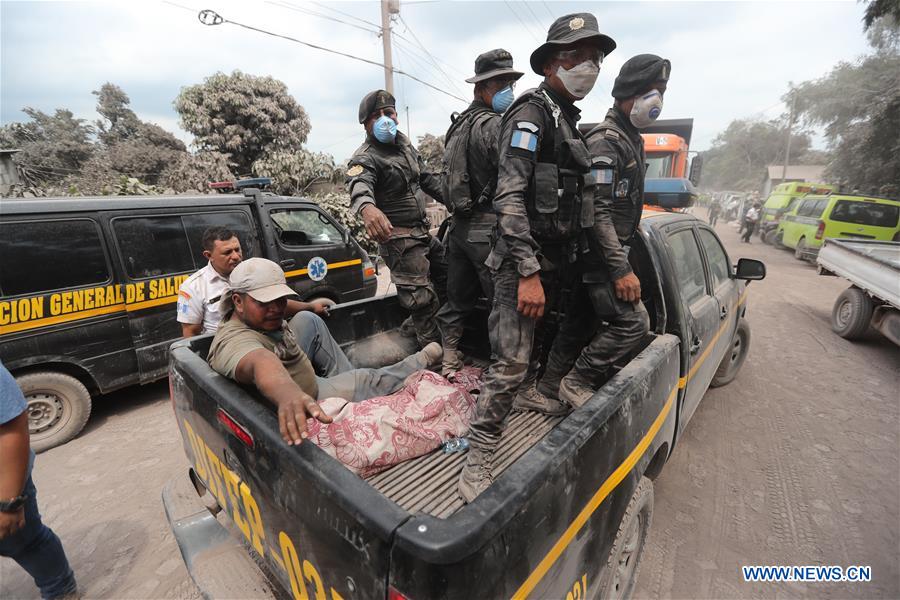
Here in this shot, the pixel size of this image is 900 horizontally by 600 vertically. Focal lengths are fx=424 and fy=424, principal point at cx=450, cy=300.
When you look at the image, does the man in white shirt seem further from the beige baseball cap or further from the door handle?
the door handle

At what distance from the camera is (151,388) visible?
4.32 m

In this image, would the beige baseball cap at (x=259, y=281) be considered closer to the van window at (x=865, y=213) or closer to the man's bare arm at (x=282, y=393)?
the man's bare arm at (x=282, y=393)

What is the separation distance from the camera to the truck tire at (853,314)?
516cm

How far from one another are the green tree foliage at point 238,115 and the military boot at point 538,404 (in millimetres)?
14888

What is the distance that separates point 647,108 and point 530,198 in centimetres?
98

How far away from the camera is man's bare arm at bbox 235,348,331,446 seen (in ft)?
3.98

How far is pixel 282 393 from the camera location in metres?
1.33

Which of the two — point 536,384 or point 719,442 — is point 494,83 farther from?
point 719,442

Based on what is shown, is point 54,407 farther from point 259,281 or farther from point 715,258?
point 715,258

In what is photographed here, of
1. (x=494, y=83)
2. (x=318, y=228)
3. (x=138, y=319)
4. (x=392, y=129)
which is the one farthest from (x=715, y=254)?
(x=138, y=319)

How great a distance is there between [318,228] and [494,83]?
10.9ft

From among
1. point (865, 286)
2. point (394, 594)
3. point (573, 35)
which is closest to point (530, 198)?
point (573, 35)

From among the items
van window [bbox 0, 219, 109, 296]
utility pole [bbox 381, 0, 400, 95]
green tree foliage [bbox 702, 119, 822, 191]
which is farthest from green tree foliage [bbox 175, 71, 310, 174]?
green tree foliage [bbox 702, 119, 822, 191]

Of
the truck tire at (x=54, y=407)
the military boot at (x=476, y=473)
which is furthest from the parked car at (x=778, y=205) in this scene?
the truck tire at (x=54, y=407)
